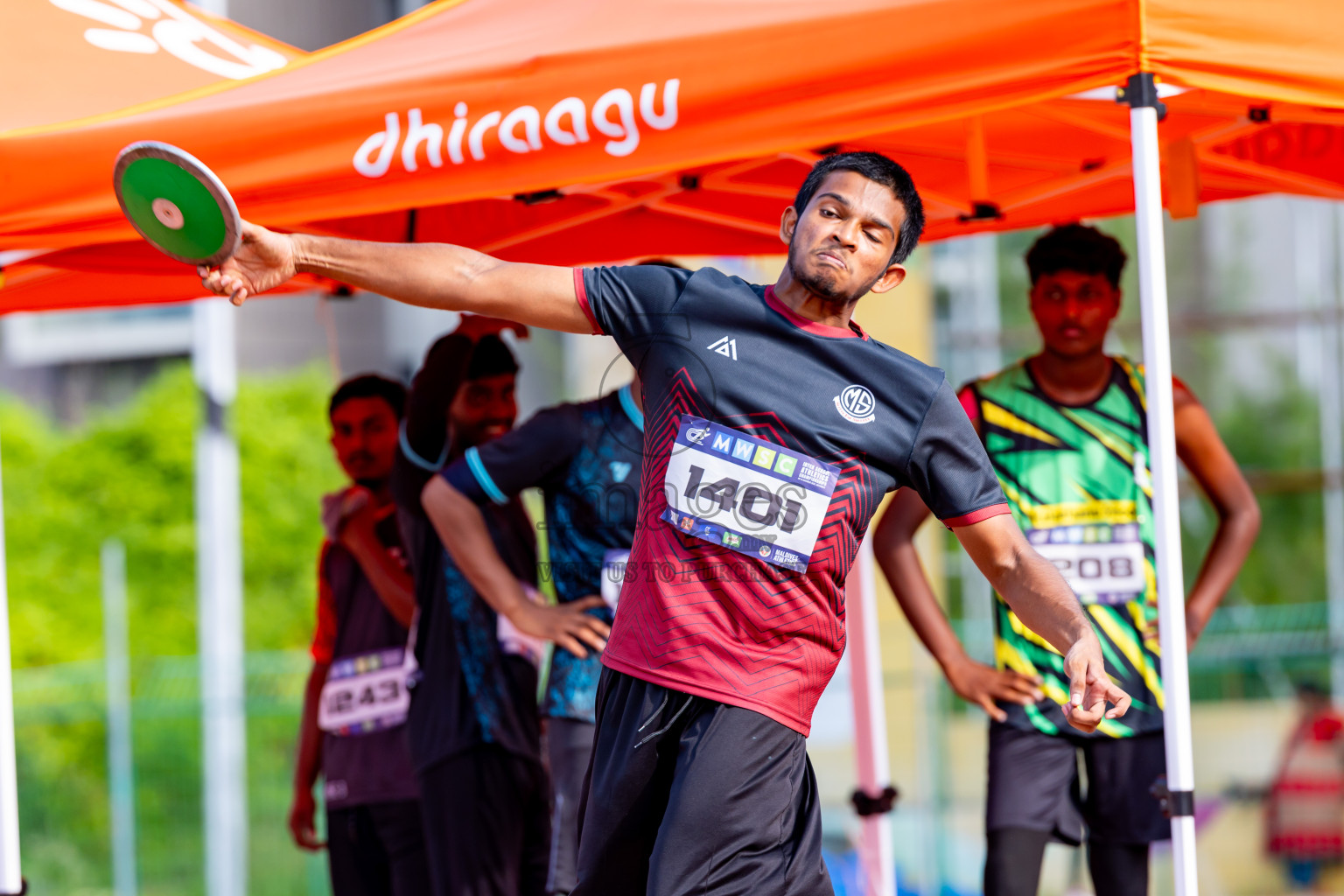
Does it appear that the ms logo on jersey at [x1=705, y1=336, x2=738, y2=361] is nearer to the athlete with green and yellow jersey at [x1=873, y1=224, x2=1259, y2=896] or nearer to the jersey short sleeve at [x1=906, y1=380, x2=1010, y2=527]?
the jersey short sleeve at [x1=906, y1=380, x2=1010, y2=527]

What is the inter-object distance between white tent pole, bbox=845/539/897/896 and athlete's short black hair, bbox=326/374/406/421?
1583mm

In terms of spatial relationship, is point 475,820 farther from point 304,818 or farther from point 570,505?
point 304,818

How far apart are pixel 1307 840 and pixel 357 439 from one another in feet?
21.9

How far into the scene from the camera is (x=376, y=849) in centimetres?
456

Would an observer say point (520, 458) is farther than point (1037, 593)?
Yes

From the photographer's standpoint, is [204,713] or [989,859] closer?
[989,859]

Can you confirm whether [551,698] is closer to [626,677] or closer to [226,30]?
[626,677]

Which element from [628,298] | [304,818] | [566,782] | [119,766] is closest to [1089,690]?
[628,298]

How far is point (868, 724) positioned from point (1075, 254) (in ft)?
5.13

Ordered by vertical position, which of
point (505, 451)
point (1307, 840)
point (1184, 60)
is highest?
point (1184, 60)

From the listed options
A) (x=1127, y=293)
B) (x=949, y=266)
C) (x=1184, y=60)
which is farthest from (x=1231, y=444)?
(x=1184, y=60)

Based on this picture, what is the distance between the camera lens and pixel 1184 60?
8.90 ft

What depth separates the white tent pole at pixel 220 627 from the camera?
10094 mm

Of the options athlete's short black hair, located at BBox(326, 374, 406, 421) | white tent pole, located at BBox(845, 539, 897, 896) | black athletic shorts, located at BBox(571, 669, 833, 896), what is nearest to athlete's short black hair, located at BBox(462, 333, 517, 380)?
athlete's short black hair, located at BBox(326, 374, 406, 421)
